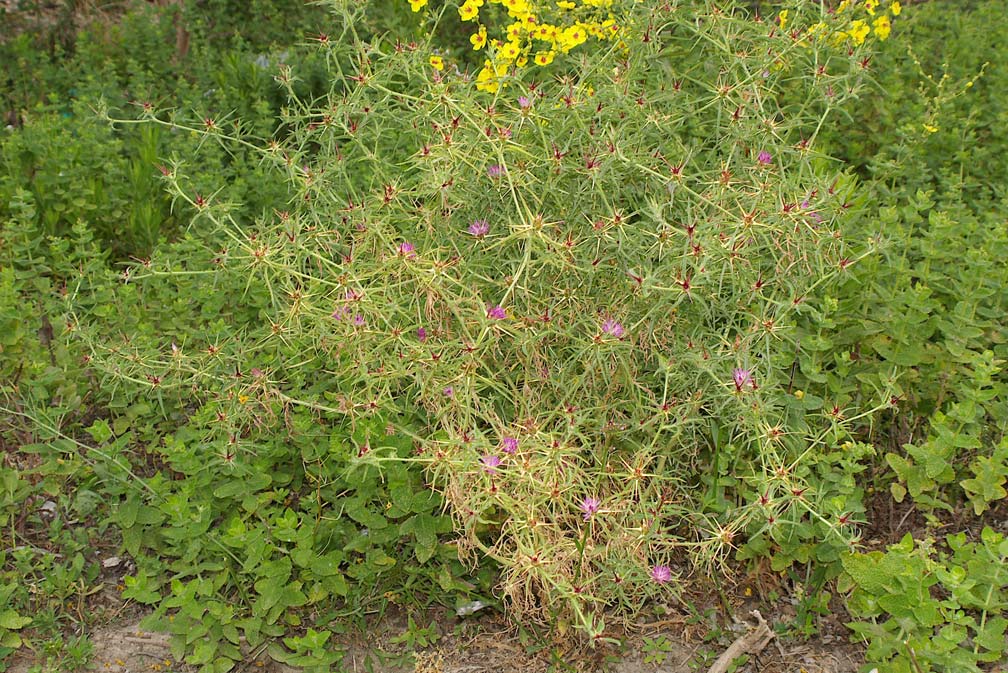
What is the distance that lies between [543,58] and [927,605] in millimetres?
1991

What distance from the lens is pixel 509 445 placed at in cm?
237

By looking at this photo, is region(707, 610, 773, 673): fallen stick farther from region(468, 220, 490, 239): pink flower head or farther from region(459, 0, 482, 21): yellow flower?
region(459, 0, 482, 21): yellow flower

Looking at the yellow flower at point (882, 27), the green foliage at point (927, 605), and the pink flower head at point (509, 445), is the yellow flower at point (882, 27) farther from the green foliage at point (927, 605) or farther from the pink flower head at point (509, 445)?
the pink flower head at point (509, 445)

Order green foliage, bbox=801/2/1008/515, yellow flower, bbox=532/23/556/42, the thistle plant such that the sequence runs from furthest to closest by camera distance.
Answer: yellow flower, bbox=532/23/556/42
green foliage, bbox=801/2/1008/515
the thistle plant

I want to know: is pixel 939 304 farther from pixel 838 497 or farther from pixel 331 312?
pixel 331 312

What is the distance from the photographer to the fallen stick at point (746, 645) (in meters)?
2.60

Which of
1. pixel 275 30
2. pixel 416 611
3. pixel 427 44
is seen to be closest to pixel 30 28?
pixel 275 30

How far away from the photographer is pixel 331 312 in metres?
2.62

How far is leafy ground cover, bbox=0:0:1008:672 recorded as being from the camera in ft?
8.08

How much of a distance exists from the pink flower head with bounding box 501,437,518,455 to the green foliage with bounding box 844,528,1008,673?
87 cm

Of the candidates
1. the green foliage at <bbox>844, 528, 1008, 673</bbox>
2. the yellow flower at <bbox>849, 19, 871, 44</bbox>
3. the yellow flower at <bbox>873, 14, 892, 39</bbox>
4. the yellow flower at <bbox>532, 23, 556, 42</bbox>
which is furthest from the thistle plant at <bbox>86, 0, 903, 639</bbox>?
the yellow flower at <bbox>873, 14, 892, 39</bbox>

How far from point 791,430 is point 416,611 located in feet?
3.52

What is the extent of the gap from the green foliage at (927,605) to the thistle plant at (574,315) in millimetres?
186

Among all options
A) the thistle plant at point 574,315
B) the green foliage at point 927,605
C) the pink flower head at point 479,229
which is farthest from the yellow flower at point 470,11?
the green foliage at point 927,605
